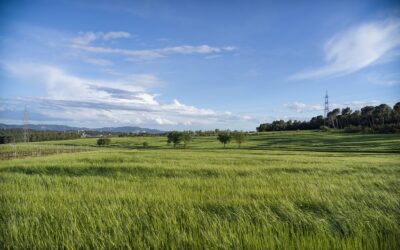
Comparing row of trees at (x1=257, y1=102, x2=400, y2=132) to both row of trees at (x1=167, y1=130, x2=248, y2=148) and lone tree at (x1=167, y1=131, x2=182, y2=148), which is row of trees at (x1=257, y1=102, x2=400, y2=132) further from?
lone tree at (x1=167, y1=131, x2=182, y2=148)

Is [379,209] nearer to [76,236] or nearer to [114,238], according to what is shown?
[114,238]

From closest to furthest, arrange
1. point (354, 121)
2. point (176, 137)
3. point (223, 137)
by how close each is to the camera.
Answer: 1. point (223, 137)
2. point (176, 137)
3. point (354, 121)

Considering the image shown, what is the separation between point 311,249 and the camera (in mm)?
3314

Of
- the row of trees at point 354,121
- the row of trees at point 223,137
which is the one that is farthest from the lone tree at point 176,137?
the row of trees at point 354,121

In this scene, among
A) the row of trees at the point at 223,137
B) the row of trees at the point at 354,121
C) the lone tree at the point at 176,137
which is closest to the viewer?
the row of trees at the point at 223,137

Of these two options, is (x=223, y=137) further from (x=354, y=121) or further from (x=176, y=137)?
(x=354, y=121)

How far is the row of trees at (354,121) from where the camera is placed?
114m

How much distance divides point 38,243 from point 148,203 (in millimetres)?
2021

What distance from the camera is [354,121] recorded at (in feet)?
442

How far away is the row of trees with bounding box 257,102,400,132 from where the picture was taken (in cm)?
11444

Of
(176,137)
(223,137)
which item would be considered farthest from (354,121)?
(176,137)

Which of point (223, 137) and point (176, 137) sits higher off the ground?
point (223, 137)

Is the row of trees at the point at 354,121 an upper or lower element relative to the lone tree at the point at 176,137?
upper

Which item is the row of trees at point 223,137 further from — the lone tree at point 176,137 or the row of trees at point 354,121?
the row of trees at point 354,121
